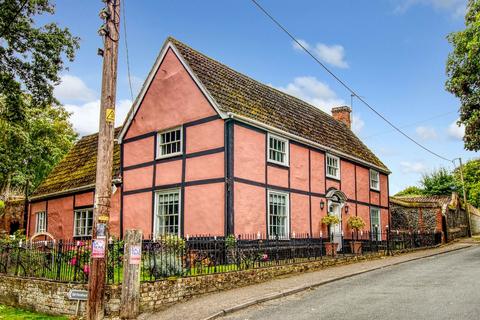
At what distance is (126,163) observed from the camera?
67.1 feet

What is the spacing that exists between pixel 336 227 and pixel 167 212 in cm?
860

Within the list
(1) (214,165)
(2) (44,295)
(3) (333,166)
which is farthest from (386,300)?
(3) (333,166)

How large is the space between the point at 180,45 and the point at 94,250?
1203cm

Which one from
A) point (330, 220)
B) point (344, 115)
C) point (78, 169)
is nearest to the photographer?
point (330, 220)

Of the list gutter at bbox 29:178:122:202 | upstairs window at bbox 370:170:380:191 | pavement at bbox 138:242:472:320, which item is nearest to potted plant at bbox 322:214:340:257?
pavement at bbox 138:242:472:320

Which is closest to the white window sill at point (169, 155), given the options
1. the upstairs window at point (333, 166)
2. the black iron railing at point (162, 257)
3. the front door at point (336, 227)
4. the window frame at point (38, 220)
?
the black iron railing at point (162, 257)

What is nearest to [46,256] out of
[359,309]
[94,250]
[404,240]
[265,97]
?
[94,250]

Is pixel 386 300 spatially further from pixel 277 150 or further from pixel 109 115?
pixel 277 150

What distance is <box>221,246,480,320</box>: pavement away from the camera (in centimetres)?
873

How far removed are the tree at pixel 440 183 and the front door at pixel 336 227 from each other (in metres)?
25.9

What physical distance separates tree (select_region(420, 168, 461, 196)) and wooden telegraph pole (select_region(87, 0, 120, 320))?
4070 cm

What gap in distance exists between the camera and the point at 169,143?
18.5 meters

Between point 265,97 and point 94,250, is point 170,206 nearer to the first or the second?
point 265,97

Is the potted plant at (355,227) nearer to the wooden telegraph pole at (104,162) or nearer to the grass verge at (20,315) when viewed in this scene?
the grass verge at (20,315)
